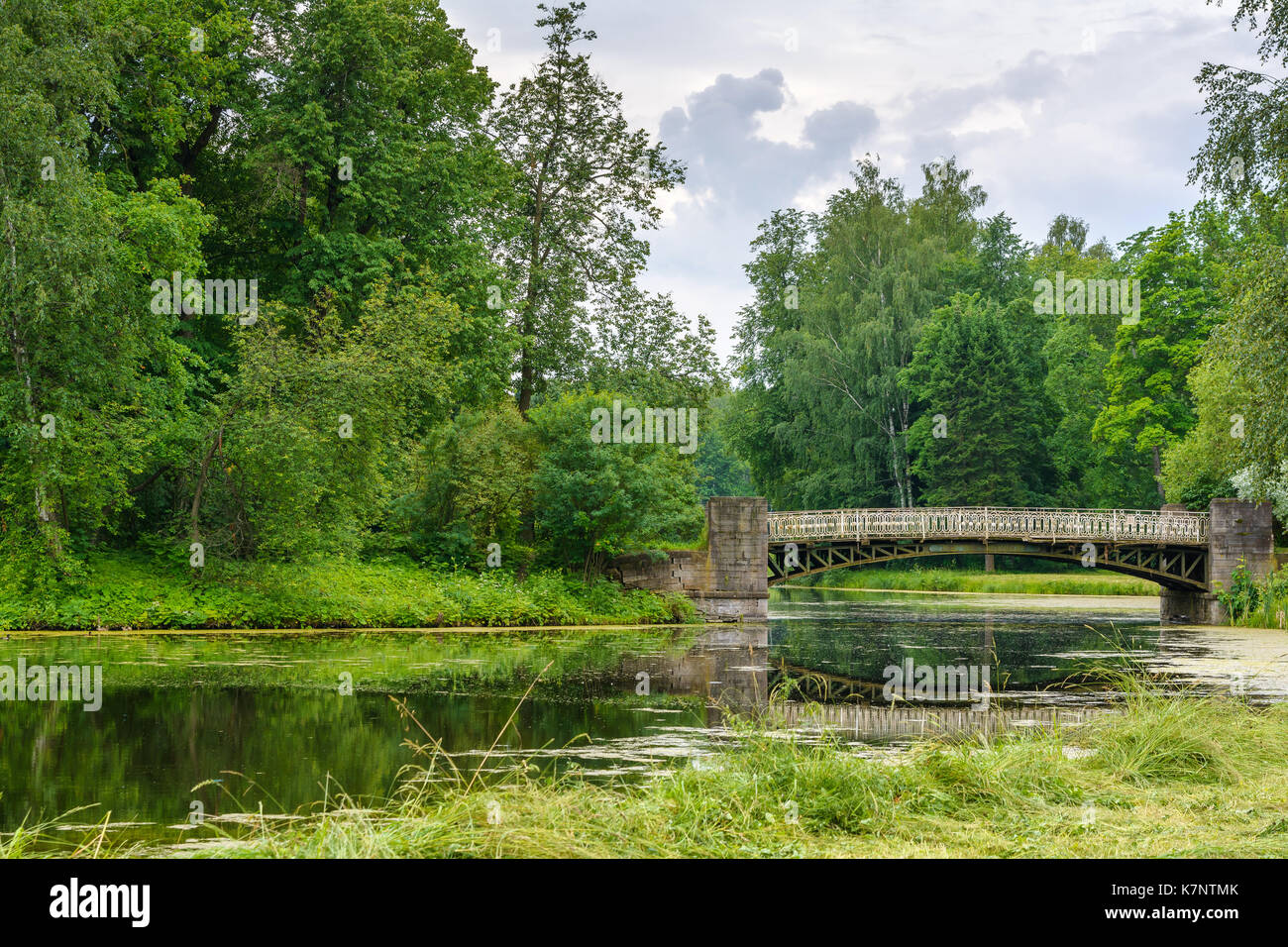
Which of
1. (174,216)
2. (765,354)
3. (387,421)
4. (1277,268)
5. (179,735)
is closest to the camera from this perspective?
(179,735)

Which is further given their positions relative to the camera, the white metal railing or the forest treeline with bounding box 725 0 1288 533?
the forest treeline with bounding box 725 0 1288 533

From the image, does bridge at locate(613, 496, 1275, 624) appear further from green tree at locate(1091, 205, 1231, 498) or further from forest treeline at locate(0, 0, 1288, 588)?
green tree at locate(1091, 205, 1231, 498)

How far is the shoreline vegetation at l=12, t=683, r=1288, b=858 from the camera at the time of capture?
228 inches

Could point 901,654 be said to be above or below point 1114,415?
below

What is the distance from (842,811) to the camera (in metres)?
6.80

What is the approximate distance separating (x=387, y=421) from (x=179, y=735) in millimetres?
14582

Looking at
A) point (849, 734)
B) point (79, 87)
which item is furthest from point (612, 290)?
point (849, 734)

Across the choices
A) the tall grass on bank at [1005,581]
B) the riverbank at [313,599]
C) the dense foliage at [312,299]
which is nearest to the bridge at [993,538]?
the dense foliage at [312,299]

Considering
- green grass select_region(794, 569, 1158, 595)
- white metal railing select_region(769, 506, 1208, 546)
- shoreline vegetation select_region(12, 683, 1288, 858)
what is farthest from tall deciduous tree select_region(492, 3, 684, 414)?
shoreline vegetation select_region(12, 683, 1288, 858)

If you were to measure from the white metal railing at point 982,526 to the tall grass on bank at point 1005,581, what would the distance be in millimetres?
11719

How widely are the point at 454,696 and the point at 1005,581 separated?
3693 centimetres

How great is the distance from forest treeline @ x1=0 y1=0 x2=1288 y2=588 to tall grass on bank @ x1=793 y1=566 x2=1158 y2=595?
354cm

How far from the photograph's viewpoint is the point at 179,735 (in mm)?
10555
